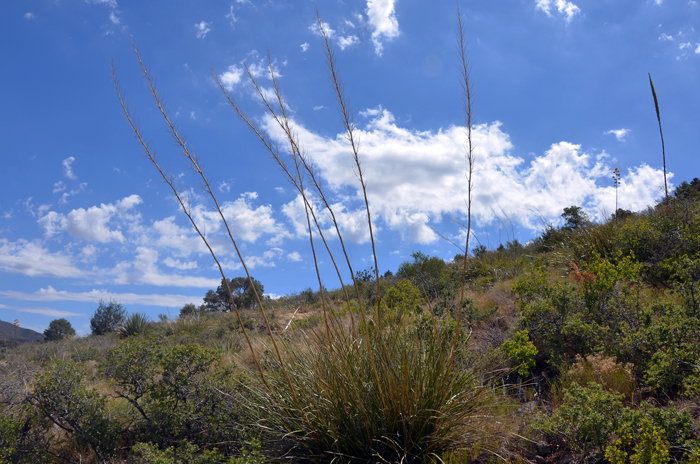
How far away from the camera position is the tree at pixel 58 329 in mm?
20272

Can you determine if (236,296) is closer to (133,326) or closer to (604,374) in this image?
(133,326)

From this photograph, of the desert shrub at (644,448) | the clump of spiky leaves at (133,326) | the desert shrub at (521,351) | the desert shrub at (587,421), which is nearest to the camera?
the desert shrub at (644,448)

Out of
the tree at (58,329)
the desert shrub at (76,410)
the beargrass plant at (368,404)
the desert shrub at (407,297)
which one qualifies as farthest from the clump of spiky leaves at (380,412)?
the tree at (58,329)

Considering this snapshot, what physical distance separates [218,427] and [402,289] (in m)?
3.37

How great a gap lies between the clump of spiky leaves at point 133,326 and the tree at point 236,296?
11.6 feet

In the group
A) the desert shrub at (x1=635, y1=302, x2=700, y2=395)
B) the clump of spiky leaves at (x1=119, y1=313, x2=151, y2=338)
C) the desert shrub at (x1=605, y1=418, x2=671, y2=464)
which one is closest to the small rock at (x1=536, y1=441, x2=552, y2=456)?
the desert shrub at (x1=605, y1=418, x2=671, y2=464)

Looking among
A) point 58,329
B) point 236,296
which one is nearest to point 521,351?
point 236,296

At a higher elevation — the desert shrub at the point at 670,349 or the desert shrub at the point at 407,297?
the desert shrub at the point at 407,297

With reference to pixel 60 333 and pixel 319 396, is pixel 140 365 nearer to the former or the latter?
pixel 319 396

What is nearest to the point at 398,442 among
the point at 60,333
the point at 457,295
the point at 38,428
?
the point at 38,428

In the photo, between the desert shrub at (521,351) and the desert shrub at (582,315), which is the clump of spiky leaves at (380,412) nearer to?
the desert shrub at (521,351)

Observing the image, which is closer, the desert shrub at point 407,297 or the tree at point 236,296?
the desert shrub at point 407,297

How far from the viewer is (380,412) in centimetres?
296

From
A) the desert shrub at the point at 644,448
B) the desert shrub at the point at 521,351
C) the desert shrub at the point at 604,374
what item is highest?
the desert shrub at the point at 521,351
